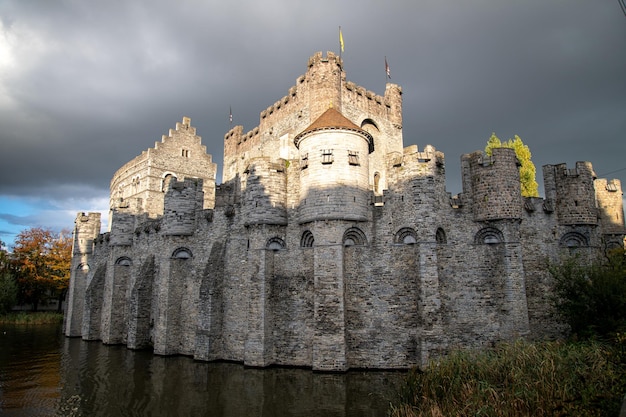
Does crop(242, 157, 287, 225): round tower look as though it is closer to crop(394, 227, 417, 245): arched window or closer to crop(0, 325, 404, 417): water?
crop(394, 227, 417, 245): arched window

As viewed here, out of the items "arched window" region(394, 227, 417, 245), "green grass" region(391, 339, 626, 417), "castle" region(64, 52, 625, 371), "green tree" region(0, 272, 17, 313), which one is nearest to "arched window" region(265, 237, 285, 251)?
"castle" region(64, 52, 625, 371)

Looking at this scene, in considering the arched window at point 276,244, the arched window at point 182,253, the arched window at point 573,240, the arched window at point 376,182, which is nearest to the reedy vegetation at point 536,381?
the arched window at point 573,240

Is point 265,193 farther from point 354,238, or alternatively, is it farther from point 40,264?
point 40,264

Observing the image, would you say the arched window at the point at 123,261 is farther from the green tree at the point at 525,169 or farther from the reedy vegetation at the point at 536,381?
the green tree at the point at 525,169

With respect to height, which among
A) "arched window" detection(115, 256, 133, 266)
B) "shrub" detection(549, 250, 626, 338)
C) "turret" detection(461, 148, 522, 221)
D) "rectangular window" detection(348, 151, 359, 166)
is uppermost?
"rectangular window" detection(348, 151, 359, 166)

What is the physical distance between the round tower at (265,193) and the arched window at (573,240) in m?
12.6

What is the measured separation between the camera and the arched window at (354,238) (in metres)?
16.7

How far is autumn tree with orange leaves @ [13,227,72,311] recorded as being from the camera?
40188 millimetres

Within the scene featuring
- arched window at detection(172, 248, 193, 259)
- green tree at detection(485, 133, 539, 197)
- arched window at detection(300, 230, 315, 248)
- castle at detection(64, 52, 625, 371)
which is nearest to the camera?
castle at detection(64, 52, 625, 371)

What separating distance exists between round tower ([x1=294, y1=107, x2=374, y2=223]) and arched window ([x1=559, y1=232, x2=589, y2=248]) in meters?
9.29

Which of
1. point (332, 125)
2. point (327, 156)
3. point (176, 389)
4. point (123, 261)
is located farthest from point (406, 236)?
point (123, 261)

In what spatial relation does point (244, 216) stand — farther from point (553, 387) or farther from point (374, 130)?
point (553, 387)

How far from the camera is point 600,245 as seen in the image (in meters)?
18.8

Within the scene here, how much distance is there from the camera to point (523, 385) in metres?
8.47
